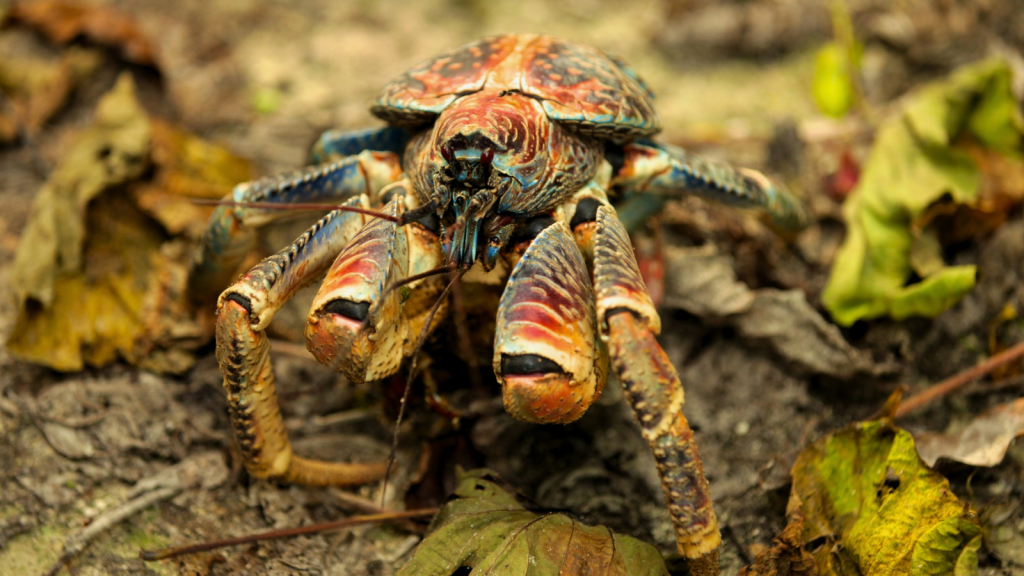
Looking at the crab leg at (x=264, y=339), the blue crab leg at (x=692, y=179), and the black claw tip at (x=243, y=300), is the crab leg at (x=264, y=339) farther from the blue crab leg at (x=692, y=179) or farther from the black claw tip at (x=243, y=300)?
the blue crab leg at (x=692, y=179)

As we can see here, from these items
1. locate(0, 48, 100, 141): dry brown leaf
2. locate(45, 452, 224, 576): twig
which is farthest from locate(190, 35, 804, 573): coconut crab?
locate(0, 48, 100, 141): dry brown leaf

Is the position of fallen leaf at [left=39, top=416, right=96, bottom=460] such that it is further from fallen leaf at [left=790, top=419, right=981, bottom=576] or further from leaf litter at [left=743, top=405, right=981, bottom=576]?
fallen leaf at [left=790, top=419, right=981, bottom=576]

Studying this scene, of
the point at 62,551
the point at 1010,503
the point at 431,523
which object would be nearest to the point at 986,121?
the point at 1010,503

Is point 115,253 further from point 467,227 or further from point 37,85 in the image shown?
point 467,227

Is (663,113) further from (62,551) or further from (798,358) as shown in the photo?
(62,551)

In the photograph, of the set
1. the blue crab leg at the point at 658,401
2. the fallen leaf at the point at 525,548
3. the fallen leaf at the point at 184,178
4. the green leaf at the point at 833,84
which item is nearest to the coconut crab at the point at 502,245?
the blue crab leg at the point at 658,401

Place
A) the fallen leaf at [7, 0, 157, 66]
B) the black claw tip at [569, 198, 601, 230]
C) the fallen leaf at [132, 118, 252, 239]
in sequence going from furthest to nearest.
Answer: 1. the fallen leaf at [7, 0, 157, 66]
2. the fallen leaf at [132, 118, 252, 239]
3. the black claw tip at [569, 198, 601, 230]
